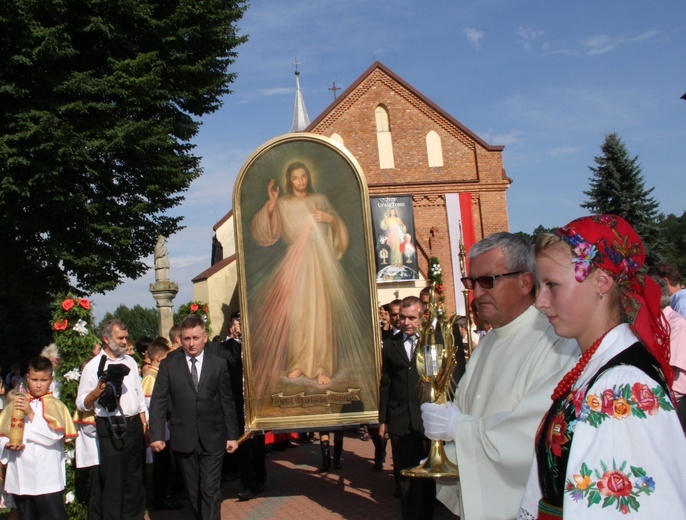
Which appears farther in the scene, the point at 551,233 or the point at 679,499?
the point at 551,233

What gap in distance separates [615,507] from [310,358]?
20.6 ft

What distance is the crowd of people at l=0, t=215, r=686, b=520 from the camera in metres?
1.98

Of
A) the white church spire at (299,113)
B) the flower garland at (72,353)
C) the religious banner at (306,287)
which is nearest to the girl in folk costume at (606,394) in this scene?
the religious banner at (306,287)

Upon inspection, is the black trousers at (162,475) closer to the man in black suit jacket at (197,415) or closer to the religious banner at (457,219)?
the man in black suit jacket at (197,415)

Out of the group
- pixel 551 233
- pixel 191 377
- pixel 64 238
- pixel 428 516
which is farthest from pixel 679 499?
pixel 64 238

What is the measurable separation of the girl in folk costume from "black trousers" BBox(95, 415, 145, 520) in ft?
18.5

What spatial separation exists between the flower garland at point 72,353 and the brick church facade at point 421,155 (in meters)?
24.8

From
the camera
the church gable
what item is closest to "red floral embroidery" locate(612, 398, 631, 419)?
the camera

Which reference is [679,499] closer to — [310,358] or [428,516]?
[428,516]

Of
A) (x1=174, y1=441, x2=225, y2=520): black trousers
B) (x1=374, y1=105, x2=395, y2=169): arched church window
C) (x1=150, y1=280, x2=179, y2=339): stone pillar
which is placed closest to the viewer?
(x1=174, y1=441, x2=225, y2=520): black trousers

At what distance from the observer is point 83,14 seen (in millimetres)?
16109

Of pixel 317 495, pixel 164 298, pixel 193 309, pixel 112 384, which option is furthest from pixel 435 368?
pixel 164 298

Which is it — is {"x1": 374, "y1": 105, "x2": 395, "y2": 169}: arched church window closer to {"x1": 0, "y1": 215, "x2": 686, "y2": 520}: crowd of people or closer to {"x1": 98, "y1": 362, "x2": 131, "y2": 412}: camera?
{"x1": 0, "y1": 215, "x2": 686, "y2": 520}: crowd of people

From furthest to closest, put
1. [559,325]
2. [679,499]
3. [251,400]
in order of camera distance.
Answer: [251,400] < [559,325] < [679,499]
